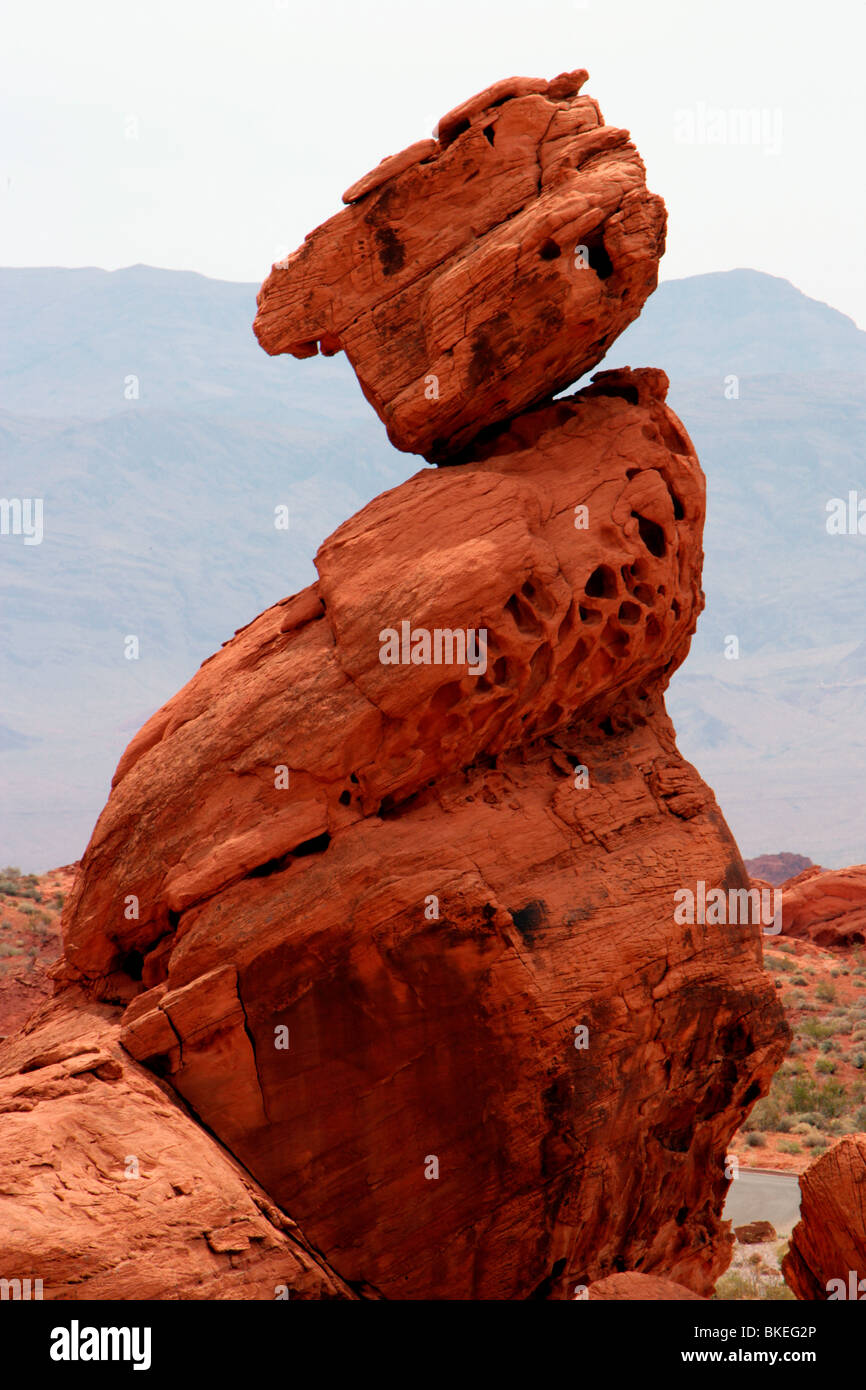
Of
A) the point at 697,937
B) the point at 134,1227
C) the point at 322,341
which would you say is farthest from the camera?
the point at 322,341

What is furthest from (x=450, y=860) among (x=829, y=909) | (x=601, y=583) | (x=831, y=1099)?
(x=829, y=909)

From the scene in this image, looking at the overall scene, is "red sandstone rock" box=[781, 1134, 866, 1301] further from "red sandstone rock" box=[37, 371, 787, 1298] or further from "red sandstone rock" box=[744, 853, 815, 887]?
"red sandstone rock" box=[744, 853, 815, 887]

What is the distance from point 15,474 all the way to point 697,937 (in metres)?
178

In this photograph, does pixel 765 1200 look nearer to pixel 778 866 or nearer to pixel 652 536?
pixel 652 536

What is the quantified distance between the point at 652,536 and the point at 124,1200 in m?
6.87

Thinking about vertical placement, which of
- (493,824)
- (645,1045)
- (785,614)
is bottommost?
(645,1045)

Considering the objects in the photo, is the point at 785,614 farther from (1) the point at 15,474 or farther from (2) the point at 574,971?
(2) the point at 574,971

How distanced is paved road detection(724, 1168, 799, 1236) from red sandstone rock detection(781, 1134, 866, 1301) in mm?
7162

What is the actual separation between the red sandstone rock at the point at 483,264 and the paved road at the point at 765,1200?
11097 millimetres

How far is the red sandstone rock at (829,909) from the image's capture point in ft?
110

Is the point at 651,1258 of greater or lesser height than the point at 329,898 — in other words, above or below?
below

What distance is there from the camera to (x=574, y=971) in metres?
10.8

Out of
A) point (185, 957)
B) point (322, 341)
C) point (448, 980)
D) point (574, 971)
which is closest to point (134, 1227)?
point (185, 957)

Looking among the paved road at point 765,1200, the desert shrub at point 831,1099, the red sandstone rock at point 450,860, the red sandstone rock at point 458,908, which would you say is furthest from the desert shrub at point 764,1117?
the red sandstone rock at point 458,908
